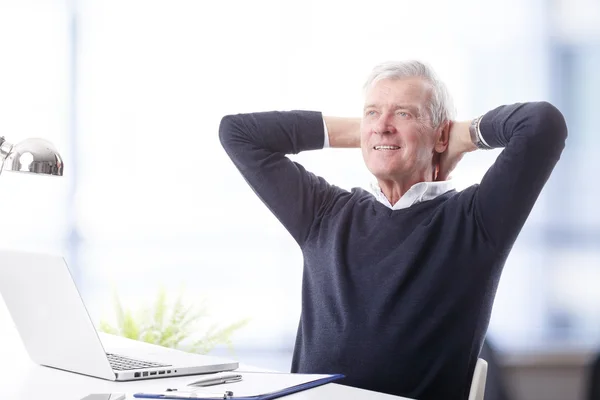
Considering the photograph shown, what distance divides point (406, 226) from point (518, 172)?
0.31 metres

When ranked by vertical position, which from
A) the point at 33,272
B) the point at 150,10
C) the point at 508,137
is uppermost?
the point at 150,10

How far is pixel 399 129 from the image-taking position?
184 centimetres

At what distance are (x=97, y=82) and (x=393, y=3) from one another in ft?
5.62

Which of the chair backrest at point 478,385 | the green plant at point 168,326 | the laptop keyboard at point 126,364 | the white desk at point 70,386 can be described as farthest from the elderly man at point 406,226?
the green plant at point 168,326

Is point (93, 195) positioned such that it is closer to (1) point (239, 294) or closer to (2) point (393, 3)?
(1) point (239, 294)

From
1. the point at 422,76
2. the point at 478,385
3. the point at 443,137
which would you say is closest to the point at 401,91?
the point at 422,76

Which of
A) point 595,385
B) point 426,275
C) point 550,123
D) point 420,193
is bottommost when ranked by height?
point 595,385

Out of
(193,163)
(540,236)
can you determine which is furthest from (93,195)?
(540,236)

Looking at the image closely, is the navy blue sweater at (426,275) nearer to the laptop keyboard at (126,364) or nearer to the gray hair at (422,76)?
the gray hair at (422,76)

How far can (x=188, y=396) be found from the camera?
3.96 feet

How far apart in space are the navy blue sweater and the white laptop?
348mm

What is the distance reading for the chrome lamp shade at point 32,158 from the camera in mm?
1471

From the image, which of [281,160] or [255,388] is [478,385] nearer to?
[255,388]

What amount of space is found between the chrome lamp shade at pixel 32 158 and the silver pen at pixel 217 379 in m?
0.53
